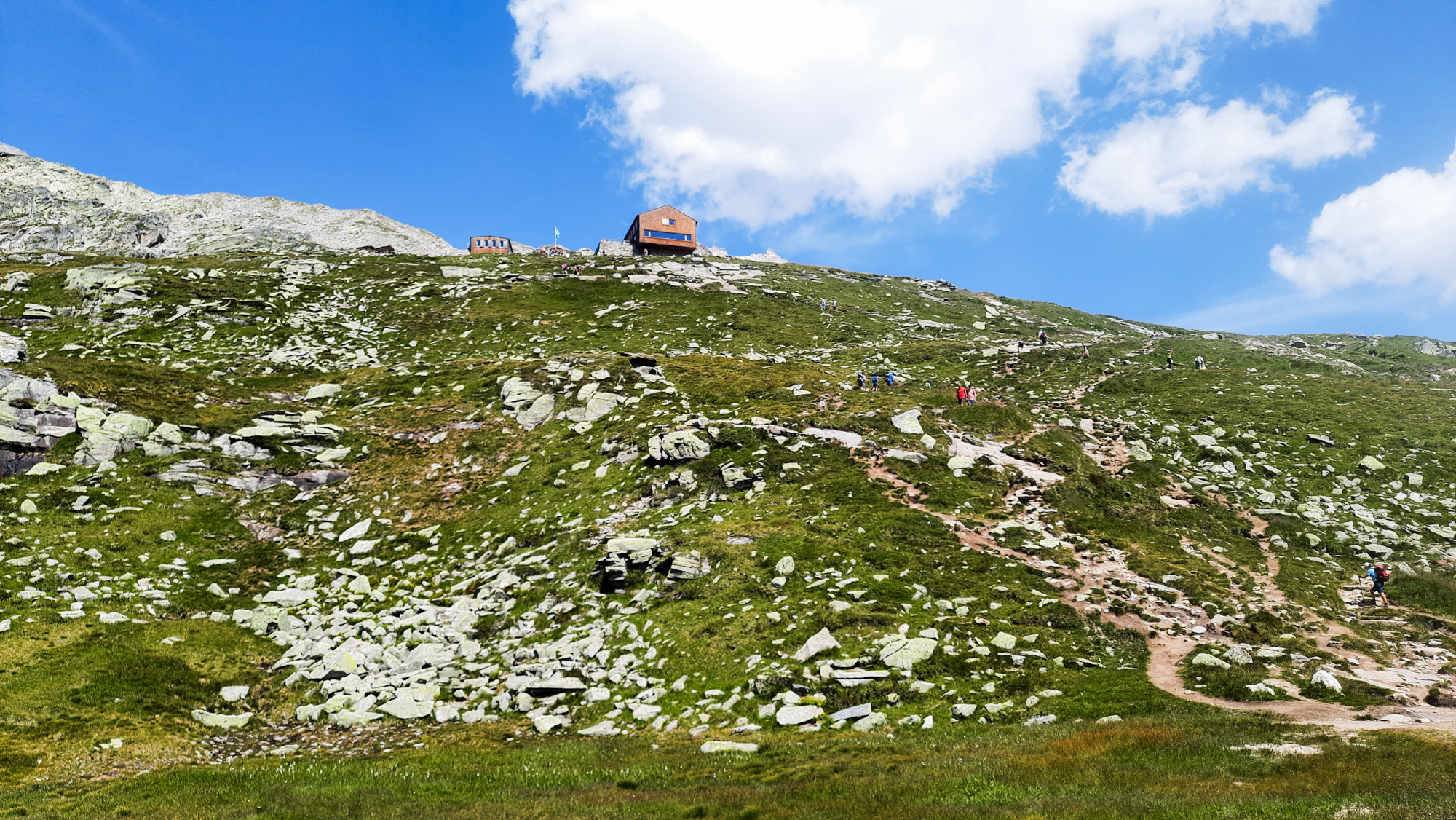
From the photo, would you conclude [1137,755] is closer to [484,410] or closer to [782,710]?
[782,710]

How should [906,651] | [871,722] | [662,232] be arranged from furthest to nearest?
[662,232]
[906,651]
[871,722]

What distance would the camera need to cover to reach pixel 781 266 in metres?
141

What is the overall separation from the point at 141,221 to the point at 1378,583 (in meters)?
227

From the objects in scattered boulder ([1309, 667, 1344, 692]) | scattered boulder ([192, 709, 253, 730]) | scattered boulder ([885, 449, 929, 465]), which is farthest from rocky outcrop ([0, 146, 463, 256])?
scattered boulder ([1309, 667, 1344, 692])

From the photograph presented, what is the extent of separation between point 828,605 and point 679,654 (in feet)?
18.0

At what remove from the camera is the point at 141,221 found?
157 metres

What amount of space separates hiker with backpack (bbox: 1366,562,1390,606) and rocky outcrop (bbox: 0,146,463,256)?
14323 cm

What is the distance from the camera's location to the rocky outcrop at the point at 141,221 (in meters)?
147

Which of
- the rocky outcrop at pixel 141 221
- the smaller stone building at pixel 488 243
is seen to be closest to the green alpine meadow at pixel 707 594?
the rocky outcrop at pixel 141 221

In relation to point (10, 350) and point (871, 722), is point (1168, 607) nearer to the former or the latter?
point (871, 722)

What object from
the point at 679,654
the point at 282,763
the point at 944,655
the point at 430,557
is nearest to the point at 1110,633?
the point at 944,655

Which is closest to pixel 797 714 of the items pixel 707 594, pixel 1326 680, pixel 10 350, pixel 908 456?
pixel 707 594

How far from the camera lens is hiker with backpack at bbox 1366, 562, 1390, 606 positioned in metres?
25.4

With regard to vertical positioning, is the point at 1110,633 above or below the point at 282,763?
above
